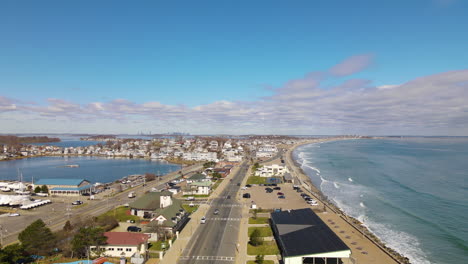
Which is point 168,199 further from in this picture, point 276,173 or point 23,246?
point 276,173

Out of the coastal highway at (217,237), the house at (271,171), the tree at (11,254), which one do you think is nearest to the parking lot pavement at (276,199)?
the coastal highway at (217,237)

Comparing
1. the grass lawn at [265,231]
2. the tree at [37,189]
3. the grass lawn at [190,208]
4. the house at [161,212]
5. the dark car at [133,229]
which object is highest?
the house at [161,212]

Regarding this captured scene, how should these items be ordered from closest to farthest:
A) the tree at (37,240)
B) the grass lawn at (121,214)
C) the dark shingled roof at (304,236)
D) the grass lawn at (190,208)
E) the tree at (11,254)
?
the tree at (11,254), the dark shingled roof at (304,236), the tree at (37,240), the grass lawn at (121,214), the grass lawn at (190,208)

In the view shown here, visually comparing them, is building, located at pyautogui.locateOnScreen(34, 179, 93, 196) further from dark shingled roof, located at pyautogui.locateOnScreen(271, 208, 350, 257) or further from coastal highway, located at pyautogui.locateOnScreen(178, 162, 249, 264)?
dark shingled roof, located at pyautogui.locateOnScreen(271, 208, 350, 257)

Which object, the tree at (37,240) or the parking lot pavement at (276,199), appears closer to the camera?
the tree at (37,240)

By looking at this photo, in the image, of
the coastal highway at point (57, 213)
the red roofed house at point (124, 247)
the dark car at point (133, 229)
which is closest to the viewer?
the red roofed house at point (124, 247)

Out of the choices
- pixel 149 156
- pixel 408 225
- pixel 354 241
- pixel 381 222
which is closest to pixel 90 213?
pixel 354 241

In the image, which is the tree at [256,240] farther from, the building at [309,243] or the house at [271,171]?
the house at [271,171]

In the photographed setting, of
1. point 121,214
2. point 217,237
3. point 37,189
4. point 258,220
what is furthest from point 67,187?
point 258,220
